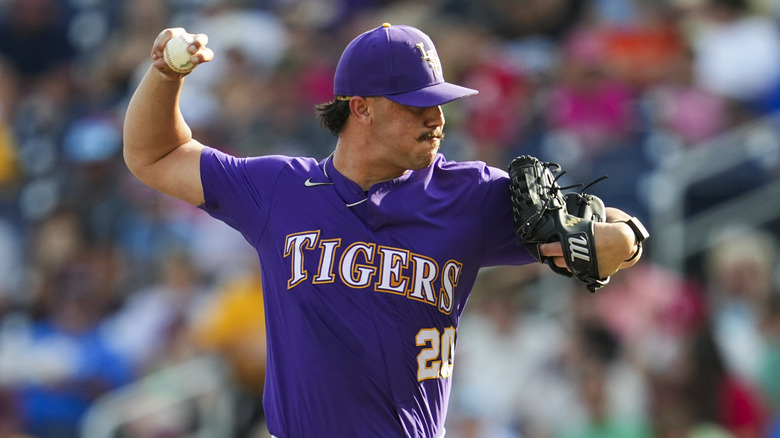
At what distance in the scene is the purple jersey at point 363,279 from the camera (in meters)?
Answer: 3.36

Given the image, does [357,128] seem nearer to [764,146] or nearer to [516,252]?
[516,252]

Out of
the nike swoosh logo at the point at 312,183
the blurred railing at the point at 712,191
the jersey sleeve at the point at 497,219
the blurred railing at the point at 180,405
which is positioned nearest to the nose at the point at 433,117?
the jersey sleeve at the point at 497,219

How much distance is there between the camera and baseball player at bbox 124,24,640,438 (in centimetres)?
336

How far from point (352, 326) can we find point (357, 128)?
2.15 ft

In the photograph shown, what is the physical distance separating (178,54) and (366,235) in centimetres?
82

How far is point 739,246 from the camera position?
682 cm

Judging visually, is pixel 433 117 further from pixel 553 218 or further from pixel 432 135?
pixel 553 218

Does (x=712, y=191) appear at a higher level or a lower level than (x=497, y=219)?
higher

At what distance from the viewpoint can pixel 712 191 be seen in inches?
281

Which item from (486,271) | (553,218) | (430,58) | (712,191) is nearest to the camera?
(553,218)

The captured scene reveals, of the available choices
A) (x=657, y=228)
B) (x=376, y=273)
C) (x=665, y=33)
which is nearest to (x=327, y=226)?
(x=376, y=273)

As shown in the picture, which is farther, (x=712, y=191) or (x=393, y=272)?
(x=712, y=191)

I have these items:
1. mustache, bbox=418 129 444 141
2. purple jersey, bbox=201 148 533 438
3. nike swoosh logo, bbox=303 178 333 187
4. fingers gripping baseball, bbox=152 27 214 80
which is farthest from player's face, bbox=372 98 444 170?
fingers gripping baseball, bbox=152 27 214 80

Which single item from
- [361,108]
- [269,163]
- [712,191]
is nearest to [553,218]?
[361,108]
